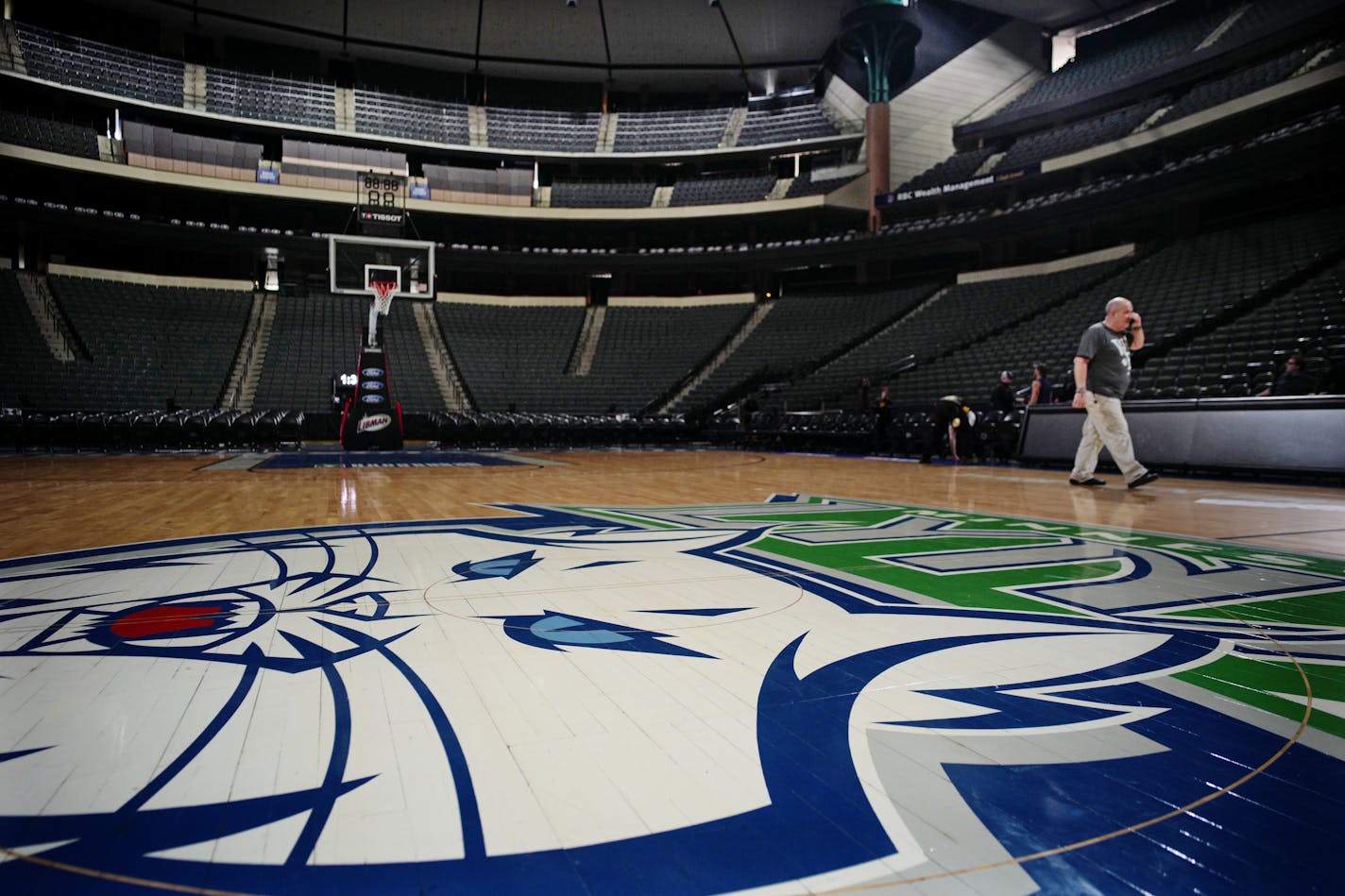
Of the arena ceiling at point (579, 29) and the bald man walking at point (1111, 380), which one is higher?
the arena ceiling at point (579, 29)

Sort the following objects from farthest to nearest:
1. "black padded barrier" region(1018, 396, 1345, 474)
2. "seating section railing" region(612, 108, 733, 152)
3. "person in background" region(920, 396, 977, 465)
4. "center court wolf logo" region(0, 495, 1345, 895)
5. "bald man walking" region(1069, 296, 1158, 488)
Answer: "seating section railing" region(612, 108, 733, 152), "person in background" region(920, 396, 977, 465), "black padded barrier" region(1018, 396, 1345, 474), "bald man walking" region(1069, 296, 1158, 488), "center court wolf logo" region(0, 495, 1345, 895)

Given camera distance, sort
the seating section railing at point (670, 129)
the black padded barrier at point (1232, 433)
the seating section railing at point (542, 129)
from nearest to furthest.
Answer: the black padded barrier at point (1232, 433), the seating section railing at point (542, 129), the seating section railing at point (670, 129)

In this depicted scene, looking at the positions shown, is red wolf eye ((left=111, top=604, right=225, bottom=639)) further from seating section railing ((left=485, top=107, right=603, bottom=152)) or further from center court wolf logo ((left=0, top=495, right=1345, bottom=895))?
seating section railing ((left=485, top=107, right=603, bottom=152))

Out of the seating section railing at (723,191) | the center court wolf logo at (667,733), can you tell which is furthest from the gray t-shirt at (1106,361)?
the seating section railing at (723,191)

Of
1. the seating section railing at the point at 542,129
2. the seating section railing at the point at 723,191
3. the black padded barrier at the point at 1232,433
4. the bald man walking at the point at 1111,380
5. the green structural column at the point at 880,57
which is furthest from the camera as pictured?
the seating section railing at the point at 542,129

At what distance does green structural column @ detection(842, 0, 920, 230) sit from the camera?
21.5 metres

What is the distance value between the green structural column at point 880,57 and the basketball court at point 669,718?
22.2 meters

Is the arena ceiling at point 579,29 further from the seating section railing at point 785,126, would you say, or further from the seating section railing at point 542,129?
the seating section railing at point 785,126

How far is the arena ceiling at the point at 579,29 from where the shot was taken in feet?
77.5

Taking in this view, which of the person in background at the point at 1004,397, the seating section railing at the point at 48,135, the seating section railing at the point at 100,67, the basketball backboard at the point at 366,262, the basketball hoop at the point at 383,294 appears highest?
the seating section railing at the point at 100,67

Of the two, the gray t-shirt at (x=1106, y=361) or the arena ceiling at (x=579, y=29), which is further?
the arena ceiling at (x=579, y=29)

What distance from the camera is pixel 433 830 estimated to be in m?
1.07

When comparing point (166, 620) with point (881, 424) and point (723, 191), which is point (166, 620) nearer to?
point (881, 424)

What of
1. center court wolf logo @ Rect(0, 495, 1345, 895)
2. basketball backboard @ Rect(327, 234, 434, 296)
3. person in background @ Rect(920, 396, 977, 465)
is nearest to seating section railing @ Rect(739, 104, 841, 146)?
basketball backboard @ Rect(327, 234, 434, 296)
